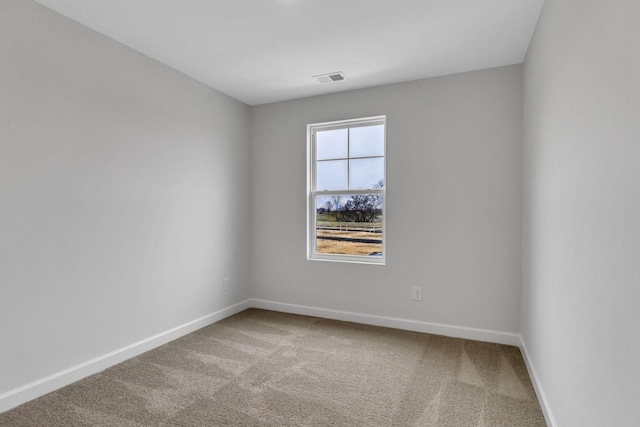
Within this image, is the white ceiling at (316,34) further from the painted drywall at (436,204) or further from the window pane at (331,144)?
the window pane at (331,144)

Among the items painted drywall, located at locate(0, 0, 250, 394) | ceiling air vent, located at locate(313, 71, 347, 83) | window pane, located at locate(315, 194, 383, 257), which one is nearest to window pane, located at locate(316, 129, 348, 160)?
window pane, located at locate(315, 194, 383, 257)

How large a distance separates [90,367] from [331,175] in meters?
2.65

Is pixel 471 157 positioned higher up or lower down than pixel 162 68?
lower down

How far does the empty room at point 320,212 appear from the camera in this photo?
144 cm

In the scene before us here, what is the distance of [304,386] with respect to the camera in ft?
7.26

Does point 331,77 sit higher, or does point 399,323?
point 331,77

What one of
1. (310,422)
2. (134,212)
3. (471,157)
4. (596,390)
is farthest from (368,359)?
(134,212)

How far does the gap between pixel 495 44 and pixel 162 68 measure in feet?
8.83

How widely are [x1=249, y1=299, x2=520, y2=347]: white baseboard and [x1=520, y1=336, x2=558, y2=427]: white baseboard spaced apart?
237mm

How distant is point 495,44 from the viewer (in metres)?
2.51

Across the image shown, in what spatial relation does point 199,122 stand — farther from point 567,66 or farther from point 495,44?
point 567,66

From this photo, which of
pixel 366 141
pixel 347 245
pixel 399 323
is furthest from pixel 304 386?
pixel 366 141

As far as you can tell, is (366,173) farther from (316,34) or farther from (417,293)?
(316,34)

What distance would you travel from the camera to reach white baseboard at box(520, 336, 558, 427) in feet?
5.80
